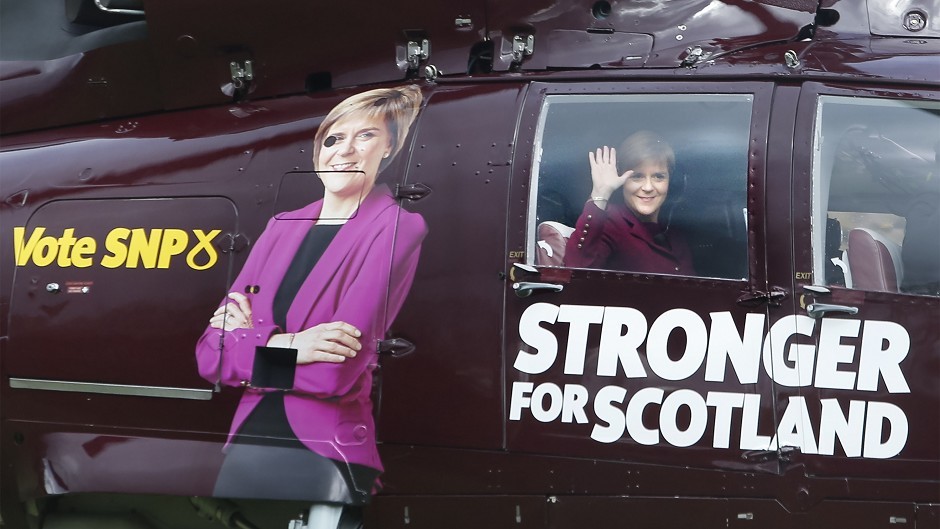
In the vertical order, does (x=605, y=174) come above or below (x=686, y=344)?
above

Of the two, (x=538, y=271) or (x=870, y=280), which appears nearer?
(x=870, y=280)

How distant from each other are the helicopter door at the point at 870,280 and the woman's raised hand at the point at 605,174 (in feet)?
1.93

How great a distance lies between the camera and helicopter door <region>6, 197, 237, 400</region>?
3.78 m

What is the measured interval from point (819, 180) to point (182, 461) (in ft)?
8.12

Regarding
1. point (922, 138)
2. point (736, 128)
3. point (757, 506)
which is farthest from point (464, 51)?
point (757, 506)

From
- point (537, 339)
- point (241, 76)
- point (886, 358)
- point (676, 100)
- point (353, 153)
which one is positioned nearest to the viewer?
point (886, 358)

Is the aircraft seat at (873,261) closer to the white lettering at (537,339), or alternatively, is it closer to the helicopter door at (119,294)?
the white lettering at (537,339)

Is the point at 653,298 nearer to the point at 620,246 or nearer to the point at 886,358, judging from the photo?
the point at 620,246

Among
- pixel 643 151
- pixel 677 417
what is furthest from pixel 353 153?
pixel 677 417

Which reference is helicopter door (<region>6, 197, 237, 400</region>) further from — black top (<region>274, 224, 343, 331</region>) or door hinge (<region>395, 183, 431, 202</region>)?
door hinge (<region>395, 183, 431, 202</region>)

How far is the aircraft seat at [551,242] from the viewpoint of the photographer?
3.45 meters

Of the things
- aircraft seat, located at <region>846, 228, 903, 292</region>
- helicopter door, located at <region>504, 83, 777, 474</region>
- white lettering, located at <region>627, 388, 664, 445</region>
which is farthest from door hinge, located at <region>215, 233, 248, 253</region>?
aircraft seat, located at <region>846, 228, 903, 292</region>

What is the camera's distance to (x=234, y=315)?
371 cm

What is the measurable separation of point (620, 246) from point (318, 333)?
1111mm
